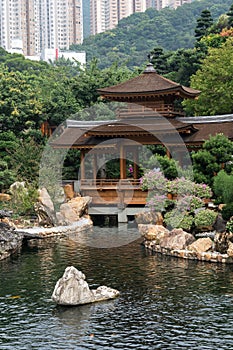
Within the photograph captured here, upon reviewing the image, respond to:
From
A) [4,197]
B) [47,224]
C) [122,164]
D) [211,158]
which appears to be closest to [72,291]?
[211,158]

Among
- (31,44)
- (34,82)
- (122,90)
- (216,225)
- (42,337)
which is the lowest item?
(42,337)

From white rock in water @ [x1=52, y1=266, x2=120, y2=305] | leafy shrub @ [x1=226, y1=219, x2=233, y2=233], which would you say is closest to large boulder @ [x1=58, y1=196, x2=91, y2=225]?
leafy shrub @ [x1=226, y1=219, x2=233, y2=233]

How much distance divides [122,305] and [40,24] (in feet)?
360

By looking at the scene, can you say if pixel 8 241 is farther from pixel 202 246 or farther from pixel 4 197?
pixel 4 197

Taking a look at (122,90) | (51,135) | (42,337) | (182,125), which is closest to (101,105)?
(51,135)

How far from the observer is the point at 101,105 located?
3559cm

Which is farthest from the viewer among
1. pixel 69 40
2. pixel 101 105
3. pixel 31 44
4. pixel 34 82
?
pixel 69 40

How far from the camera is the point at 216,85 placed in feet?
111

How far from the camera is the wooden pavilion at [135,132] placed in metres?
27.8

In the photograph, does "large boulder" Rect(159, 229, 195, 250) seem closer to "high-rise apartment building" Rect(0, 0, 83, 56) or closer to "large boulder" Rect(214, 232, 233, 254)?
"large boulder" Rect(214, 232, 233, 254)

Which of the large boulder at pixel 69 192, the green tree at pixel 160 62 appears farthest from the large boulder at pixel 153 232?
the green tree at pixel 160 62

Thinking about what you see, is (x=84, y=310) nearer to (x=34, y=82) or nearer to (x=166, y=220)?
(x=166, y=220)

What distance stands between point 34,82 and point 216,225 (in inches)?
1281

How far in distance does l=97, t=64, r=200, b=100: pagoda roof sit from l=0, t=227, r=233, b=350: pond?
10335 millimetres
